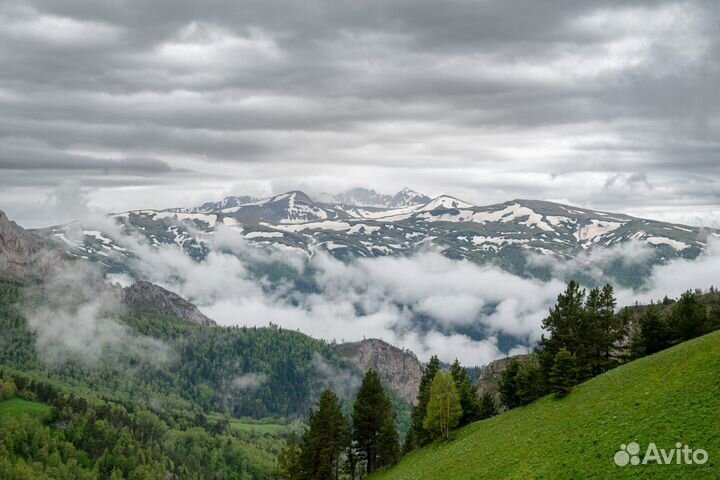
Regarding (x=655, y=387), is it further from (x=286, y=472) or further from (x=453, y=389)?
(x=286, y=472)

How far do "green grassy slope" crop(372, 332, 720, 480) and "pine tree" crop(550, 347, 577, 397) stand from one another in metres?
1.56

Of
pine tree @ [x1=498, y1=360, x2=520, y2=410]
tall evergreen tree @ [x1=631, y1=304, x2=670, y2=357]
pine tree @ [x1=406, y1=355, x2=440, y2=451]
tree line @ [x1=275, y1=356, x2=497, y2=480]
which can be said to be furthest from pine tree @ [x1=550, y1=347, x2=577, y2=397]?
pine tree @ [x1=406, y1=355, x2=440, y2=451]

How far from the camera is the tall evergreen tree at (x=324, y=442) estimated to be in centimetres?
8819

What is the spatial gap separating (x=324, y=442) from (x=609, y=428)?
47.6 m

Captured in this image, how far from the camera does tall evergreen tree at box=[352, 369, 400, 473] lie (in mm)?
93875

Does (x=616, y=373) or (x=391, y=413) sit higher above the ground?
(x=616, y=373)

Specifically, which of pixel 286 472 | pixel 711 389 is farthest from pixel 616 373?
pixel 286 472

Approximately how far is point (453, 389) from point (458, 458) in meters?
20.3

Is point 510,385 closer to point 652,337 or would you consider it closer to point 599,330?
point 599,330

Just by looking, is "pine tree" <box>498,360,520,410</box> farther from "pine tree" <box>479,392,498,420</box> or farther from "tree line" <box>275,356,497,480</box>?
"tree line" <box>275,356,497,480</box>

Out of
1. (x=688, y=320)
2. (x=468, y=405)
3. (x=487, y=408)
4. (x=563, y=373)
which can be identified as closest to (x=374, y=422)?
(x=468, y=405)

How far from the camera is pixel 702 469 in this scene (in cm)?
3991

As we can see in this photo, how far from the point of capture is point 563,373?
7581cm

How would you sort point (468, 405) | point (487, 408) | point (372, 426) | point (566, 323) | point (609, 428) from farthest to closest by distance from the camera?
point (487, 408) → point (468, 405) → point (372, 426) → point (566, 323) → point (609, 428)
